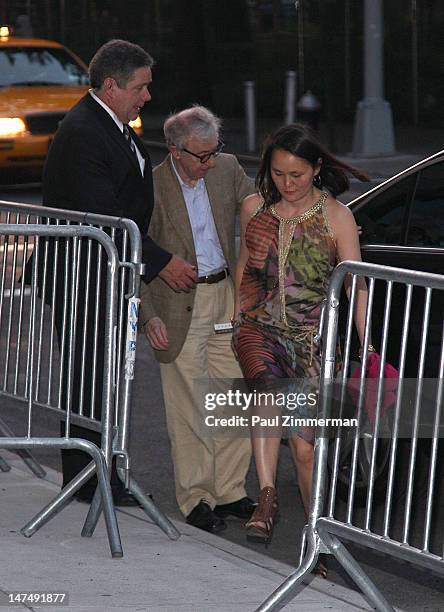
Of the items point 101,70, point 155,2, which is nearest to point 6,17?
point 155,2

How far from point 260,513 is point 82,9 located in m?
29.7

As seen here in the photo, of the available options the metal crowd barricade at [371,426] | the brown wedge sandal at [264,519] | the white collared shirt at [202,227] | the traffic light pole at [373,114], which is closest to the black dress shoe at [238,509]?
the brown wedge sandal at [264,519]

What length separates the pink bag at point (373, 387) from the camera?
5059mm

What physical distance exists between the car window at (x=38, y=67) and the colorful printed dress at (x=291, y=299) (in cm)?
1366

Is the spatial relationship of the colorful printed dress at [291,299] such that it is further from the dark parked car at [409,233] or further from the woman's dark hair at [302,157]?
the dark parked car at [409,233]

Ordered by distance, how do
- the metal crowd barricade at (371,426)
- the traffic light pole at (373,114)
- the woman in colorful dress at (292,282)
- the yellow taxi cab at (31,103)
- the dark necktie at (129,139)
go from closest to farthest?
the metal crowd barricade at (371,426)
the woman in colorful dress at (292,282)
the dark necktie at (129,139)
the yellow taxi cab at (31,103)
the traffic light pole at (373,114)

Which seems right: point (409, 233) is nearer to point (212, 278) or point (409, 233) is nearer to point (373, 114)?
point (212, 278)

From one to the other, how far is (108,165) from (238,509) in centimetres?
165

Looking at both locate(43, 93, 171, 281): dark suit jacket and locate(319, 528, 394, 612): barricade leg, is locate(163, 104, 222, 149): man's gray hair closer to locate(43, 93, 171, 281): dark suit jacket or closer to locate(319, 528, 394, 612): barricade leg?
locate(43, 93, 171, 281): dark suit jacket

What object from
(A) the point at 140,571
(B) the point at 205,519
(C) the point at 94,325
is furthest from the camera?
(B) the point at 205,519

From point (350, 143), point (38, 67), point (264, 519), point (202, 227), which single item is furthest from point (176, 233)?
point (350, 143)

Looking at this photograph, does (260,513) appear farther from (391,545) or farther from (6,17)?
(6,17)

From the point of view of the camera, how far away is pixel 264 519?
5.77 metres

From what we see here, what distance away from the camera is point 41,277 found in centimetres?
620
